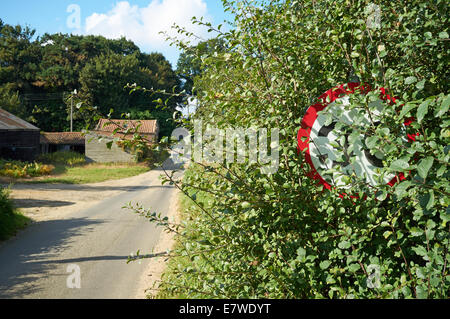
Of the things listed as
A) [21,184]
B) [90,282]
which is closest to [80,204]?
[21,184]

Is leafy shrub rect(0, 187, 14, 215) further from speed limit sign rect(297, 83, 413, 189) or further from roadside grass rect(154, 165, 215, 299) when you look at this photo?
speed limit sign rect(297, 83, 413, 189)

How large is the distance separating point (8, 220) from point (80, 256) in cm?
354

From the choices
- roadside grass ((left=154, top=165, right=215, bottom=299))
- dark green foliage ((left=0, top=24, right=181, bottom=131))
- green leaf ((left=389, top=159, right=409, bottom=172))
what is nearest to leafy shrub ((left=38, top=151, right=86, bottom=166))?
dark green foliage ((left=0, top=24, right=181, bottom=131))

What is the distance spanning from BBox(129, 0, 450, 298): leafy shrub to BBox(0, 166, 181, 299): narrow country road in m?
1.56

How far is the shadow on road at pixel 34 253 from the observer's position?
580 cm

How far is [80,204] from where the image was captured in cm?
1405

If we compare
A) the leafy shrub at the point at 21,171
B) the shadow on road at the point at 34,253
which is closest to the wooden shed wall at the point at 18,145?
the leafy shrub at the point at 21,171

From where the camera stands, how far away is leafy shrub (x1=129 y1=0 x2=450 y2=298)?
2.05 meters

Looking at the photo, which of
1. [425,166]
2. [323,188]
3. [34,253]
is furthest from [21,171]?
[425,166]

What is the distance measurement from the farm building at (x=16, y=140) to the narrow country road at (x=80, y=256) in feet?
62.3

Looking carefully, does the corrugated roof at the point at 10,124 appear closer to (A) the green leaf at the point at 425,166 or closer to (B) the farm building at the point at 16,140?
(B) the farm building at the point at 16,140

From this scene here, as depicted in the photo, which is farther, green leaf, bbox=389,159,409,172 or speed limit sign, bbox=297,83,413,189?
speed limit sign, bbox=297,83,413,189
